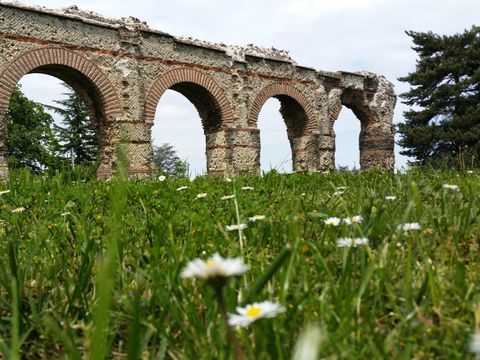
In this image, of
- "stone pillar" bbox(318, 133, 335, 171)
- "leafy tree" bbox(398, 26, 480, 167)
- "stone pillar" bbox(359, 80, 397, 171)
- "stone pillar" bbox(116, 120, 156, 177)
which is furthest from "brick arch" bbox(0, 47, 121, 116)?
"leafy tree" bbox(398, 26, 480, 167)

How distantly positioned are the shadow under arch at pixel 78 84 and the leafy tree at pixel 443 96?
56.7 ft

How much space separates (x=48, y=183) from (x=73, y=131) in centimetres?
3530

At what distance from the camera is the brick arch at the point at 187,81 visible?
12180 millimetres

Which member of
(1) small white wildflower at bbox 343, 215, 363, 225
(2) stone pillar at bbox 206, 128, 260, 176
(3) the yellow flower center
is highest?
(2) stone pillar at bbox 206, 128, 260, 176

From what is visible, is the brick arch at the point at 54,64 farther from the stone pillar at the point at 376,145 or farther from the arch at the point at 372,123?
the stone pillar at the point at 376,145

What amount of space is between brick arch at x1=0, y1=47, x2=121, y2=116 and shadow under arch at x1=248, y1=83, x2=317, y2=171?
18.7 ft

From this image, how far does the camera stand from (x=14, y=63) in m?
9.80

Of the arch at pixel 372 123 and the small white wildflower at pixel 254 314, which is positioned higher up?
the arch at pixel 372 123

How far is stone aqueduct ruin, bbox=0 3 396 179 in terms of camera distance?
10203 millimetres

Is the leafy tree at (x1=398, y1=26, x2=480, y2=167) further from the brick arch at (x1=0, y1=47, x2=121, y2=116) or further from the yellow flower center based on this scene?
the yellow flower center

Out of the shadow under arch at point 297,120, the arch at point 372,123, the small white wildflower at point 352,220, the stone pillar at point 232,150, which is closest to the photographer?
the small white wildflower at point 352,220

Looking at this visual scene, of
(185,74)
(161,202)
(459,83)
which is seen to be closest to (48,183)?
(161,202)

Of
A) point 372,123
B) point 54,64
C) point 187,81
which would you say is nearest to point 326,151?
point 372,123

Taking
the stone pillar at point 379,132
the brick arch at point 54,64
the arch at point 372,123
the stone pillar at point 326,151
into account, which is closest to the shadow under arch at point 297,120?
the stone pillar at point 326,151
